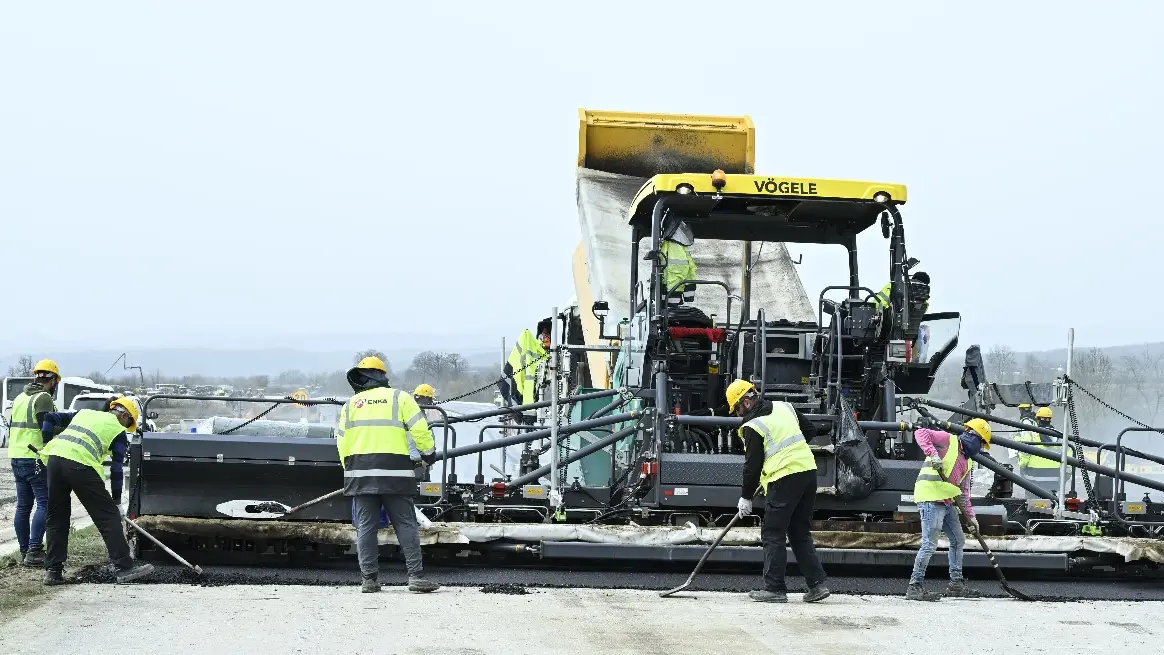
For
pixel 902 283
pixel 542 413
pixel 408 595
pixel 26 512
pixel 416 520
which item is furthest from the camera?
pixel 542 413

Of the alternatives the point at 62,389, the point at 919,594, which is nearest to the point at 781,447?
the point at 919,594

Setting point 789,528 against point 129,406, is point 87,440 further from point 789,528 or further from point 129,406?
point 789,528

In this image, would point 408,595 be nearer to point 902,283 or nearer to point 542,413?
point 902,283

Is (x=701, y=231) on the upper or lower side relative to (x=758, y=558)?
upper

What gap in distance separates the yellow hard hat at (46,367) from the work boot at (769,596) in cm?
560

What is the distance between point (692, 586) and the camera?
945cm

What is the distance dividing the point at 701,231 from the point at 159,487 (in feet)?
14.8

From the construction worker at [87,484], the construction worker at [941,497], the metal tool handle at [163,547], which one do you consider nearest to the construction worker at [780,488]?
the construction worker at [941,497]

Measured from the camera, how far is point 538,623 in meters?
7.63

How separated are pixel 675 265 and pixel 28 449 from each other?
5.13m

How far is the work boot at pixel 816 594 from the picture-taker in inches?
349

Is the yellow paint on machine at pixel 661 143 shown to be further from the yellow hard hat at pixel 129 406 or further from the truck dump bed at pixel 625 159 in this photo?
the yellow hard hat at pixel 129 406

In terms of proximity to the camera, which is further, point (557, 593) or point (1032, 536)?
point (1032, 536)

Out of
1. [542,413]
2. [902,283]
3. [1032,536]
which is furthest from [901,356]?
[542,413]
